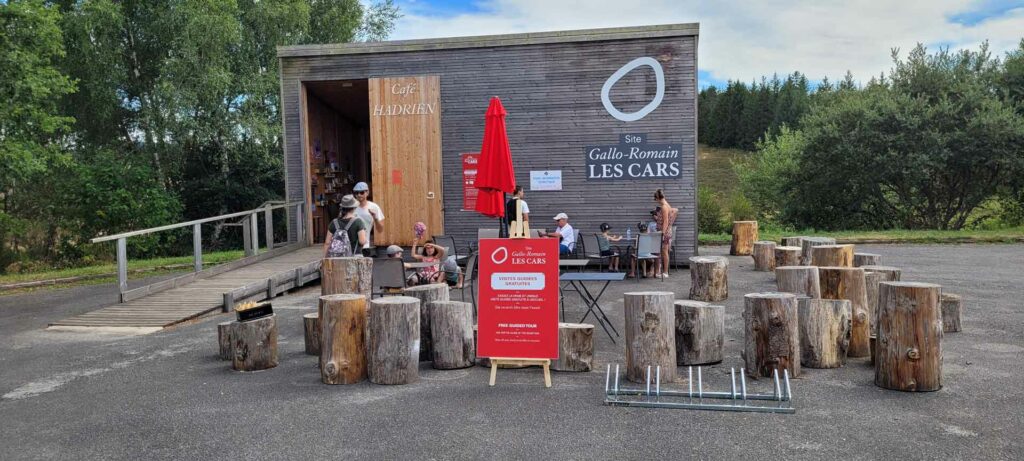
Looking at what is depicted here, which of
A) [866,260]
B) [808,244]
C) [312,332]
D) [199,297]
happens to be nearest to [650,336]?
[312,332]

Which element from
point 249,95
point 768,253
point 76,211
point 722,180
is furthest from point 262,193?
point 722,180

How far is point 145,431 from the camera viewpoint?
4.38 metres

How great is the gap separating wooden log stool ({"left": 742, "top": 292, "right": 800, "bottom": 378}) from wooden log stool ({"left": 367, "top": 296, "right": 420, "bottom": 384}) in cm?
251

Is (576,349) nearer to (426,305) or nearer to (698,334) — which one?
(698,334)

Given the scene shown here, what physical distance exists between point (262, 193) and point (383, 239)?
12674 millimetres

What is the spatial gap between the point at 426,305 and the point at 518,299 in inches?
41.6

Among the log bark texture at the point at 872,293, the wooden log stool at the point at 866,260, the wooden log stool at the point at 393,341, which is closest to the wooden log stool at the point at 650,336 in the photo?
the wooden log stool at the point at 393,341

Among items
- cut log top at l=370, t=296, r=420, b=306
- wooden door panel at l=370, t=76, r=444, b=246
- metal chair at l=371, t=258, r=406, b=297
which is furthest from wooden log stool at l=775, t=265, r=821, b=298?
wooden door panel at l=370, t=76, r=444, b=246

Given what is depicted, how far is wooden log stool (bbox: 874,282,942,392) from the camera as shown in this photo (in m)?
4.77

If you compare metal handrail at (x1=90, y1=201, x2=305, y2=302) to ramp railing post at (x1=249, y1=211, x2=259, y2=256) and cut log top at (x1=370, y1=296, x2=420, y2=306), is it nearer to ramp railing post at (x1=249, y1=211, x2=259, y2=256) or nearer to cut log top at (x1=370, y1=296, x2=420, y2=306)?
ramp railing post at (x1=249, y1=211, x2=259, y2=256)

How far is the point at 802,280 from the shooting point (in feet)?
21.5

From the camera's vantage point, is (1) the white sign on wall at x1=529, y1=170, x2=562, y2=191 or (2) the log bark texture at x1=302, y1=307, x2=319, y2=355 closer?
(2) the log bark texture at x1=302, y1=307, x2=319, y2=355

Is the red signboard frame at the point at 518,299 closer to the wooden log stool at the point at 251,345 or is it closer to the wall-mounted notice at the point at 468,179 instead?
the wooden log stool at the point at 251,345

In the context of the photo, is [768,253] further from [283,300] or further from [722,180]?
[722,180]
